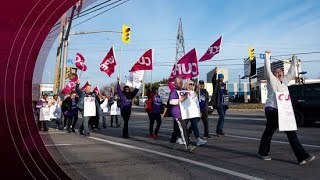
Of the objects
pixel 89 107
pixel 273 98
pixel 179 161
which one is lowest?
pixel 179 161

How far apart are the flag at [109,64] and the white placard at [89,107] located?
1085mm

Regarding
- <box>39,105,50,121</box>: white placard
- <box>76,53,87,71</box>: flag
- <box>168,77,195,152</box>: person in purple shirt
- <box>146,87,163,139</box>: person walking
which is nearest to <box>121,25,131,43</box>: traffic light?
<box>76,53,87,71</box>: flag

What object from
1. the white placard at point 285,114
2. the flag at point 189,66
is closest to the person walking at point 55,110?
the flag at point 189,66

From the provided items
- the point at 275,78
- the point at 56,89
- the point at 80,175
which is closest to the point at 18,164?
the point at 80,175

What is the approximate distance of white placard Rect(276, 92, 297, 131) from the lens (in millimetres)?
8195

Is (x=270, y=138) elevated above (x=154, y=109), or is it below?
below

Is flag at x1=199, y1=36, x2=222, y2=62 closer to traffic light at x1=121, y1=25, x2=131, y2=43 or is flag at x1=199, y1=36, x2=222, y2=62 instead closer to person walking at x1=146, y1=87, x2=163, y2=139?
person walking at x1=146, y1=87, x2=163, y2=139

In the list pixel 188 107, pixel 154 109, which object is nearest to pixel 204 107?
pixel 154 109

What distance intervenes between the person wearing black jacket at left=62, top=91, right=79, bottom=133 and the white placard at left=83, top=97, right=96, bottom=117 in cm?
162

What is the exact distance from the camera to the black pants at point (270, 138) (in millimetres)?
8133

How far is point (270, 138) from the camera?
28.3 ft

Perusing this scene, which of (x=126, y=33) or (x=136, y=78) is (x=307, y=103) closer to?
(x=136, y=78)

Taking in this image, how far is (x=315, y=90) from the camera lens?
58.0 feet

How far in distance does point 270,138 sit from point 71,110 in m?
10.3
